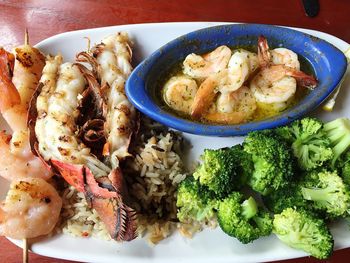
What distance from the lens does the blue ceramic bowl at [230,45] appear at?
2.78 meters

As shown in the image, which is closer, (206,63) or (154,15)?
(206,63)

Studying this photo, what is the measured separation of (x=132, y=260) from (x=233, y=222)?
619 mm

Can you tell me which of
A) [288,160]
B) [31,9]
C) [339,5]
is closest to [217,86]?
[288,160]

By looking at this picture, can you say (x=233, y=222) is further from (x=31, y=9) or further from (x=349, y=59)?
(x=31, y=9)

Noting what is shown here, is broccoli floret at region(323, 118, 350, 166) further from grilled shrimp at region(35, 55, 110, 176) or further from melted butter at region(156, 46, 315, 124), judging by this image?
grilled shrimp at region(35, 55, 110, 176)

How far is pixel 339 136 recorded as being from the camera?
2662 mm

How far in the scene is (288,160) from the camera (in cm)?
257

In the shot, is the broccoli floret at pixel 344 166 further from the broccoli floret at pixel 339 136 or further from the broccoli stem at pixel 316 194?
the broccoli stem at pixel 316 194

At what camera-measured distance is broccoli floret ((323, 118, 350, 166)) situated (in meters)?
2.65

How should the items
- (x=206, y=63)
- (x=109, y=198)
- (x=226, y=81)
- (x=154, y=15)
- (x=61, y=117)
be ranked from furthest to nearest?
1. (x=154, y=15)
2. (x=206, y=63)
3. (x=226, y=81)
4. (x=61, y=117)
5. (x=109, y=198)

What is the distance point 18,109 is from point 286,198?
5.64 feet

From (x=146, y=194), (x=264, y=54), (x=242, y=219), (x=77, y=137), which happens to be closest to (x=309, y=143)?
(x=242, y=219)

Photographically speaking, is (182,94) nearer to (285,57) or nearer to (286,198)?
(285,57)

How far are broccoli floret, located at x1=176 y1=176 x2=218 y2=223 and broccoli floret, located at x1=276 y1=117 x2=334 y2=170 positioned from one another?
56 cm
